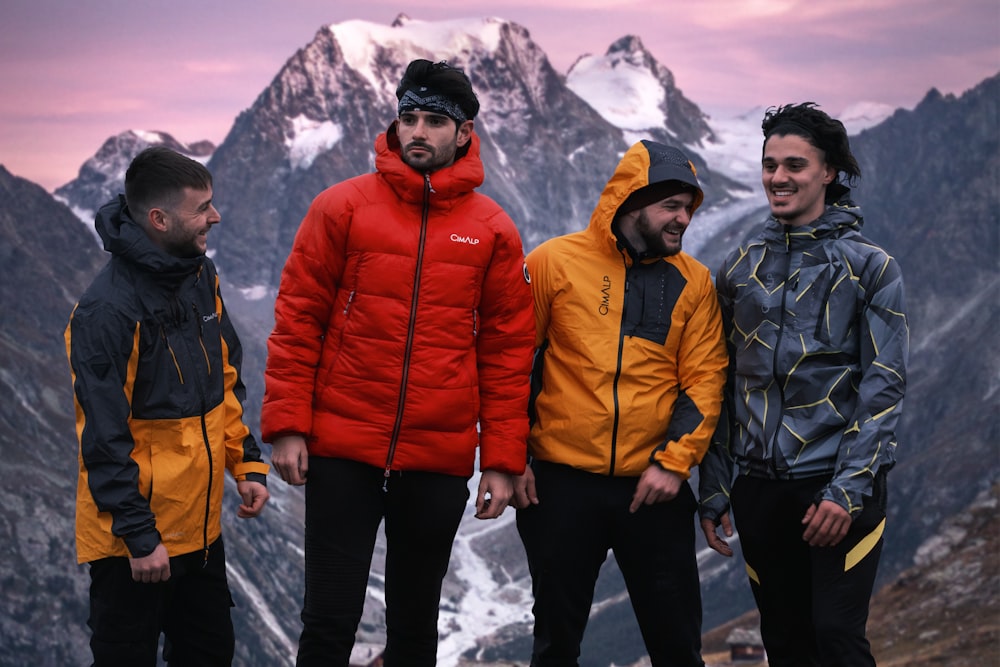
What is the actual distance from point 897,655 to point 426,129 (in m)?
31.5

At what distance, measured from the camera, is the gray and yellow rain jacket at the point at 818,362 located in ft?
20.2

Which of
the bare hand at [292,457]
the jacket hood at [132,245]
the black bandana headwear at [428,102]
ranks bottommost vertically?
the bare hand at [292,457]

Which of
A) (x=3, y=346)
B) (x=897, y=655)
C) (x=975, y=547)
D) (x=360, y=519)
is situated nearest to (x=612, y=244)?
(x=360, y=519)

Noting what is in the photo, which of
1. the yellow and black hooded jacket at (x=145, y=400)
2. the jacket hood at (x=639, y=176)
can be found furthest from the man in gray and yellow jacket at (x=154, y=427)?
the jacket hood at (x=639, y=176)

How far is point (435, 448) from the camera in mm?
6215

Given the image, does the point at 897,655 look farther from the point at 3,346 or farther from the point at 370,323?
the point at 3,346

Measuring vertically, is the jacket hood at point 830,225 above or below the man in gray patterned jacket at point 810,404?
above

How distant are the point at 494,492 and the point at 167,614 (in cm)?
221

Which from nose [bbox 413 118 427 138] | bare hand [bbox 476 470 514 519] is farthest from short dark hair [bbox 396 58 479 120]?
bare hand [bbox 476 470 514 519]

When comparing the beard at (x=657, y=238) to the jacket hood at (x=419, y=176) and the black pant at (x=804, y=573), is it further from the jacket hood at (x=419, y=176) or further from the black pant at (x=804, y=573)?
the black pant at (x=804, y=573)

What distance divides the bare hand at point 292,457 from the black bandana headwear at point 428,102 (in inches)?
85.8

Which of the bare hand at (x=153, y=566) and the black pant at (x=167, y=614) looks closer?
the bare hand at (x=153, y=566)

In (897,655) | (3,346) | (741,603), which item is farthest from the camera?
(3,346)

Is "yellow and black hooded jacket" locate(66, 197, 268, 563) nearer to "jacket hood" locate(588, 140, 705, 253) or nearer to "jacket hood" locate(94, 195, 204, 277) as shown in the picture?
"jacket hood" locate(94, 195, 204, 277)
